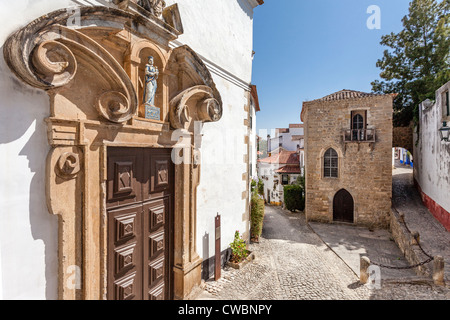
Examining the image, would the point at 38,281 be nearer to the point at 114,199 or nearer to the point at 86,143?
the point at 114,199

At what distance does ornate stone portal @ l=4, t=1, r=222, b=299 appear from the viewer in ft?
7.30

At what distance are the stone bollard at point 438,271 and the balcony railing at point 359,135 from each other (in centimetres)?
784

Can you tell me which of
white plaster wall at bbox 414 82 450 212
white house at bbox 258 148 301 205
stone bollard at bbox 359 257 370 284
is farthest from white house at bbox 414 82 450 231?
white house at bbox 258 148 301 205

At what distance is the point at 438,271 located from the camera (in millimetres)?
5105

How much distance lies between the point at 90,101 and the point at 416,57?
1893 cm

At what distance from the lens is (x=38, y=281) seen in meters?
2.27

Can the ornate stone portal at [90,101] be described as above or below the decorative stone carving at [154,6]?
below

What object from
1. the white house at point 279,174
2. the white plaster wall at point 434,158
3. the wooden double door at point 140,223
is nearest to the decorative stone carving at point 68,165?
the wooden double door at point 140,223

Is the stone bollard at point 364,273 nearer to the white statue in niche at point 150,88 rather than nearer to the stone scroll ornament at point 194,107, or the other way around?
the stone scroll ornament at point 194,107

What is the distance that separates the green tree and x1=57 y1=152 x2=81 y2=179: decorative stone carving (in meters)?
16.5

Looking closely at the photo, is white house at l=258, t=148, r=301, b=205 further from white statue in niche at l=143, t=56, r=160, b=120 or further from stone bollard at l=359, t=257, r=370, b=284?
white statue in niche at l=143, t=56, r=160, b=120

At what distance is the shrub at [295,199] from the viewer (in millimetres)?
15828

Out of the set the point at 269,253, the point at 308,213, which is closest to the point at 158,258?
the point at 269,253
